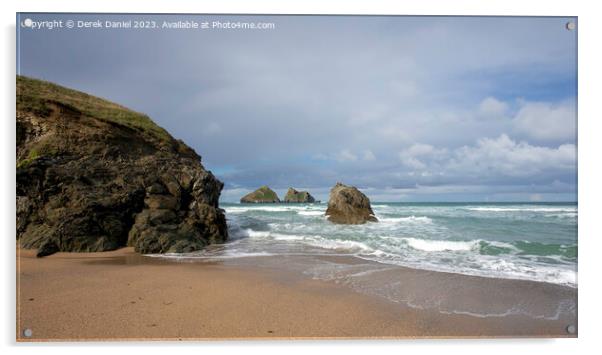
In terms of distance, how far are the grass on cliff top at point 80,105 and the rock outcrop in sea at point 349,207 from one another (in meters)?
7.61

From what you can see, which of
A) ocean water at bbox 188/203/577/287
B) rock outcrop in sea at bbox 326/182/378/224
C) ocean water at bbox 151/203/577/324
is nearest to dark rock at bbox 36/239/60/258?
ocean water at bbox 151/203/577/324

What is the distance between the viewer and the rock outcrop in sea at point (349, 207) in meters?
13.2

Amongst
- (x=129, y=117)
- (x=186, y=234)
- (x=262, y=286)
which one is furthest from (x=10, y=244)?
(x=129, y=117)

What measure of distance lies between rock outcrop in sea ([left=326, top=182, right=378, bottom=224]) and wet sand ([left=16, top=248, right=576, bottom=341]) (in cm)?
874

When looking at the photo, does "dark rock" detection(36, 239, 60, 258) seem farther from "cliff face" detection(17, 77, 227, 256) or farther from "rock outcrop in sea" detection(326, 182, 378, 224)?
"rock outcrop in sea" detection(326, 182, 378, 224)

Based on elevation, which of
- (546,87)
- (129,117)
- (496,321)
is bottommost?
(496,321)

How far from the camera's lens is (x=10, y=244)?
3596mm

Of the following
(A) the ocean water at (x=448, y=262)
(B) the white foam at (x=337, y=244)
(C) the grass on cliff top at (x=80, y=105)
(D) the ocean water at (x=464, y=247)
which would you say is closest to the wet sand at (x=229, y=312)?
(A) the ocean water at (x=448, y=262)

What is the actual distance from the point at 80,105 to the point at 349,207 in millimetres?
10166

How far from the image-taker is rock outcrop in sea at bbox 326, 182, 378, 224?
1320cm

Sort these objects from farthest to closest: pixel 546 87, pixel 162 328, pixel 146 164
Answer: pixel 146 164, pixel 546 87, pixel 162 328

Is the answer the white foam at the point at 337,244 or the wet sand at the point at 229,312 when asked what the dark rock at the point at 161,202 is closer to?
the wet sand at the point at 229,312
